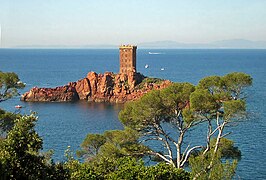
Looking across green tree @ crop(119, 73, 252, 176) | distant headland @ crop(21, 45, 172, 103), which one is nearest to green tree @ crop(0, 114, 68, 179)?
green tree @ crop(119, 73, 252, 176)

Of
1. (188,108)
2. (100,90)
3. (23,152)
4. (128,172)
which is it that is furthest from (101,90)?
(23,152)

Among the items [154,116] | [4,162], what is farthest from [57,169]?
[154,116]

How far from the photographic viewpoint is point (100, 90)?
285 feet

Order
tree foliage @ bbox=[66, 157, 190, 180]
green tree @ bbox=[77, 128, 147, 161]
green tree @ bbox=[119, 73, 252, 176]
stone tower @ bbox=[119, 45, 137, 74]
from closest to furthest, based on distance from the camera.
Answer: tree foliage @ bbox=[66, 157, 190, 180]
green tree @ bbox=[119, 73, 252, 176]
green tree @ bbox=[77, 128, 147, 161]
stone tower @ bbox=[119, 45, 137, 74]

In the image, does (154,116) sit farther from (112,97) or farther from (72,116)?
(112,97)

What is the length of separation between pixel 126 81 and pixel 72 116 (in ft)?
72.5

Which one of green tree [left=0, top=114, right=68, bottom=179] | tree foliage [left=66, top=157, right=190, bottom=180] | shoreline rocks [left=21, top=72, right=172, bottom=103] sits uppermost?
green tree [left=0, top=114, right=68, bottom=179]

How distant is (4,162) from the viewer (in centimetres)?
1299

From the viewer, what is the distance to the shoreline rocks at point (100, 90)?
Answer: 277ft

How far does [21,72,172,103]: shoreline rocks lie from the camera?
277 feet

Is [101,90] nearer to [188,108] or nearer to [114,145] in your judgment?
[114,145]

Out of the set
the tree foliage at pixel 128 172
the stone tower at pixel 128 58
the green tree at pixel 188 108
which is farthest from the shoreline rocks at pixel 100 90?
the tree foliage at pixel 128 172

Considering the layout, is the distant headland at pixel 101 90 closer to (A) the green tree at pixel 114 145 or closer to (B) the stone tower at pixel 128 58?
(B) the stone tower at pixel 128 58

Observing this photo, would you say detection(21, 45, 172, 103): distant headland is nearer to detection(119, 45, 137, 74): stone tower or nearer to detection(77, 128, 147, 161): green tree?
detection(119, 45, 137, 74): stone tower
